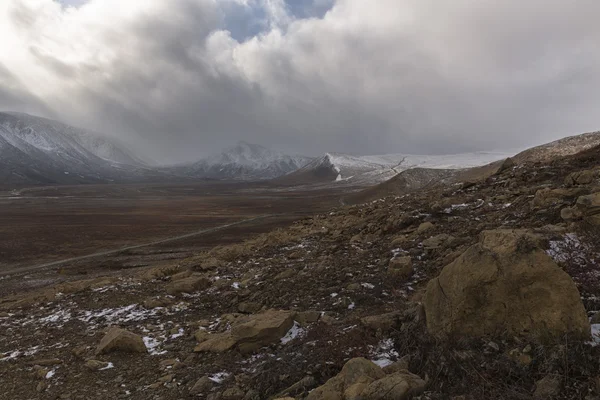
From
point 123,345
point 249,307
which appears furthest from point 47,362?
point 249,307

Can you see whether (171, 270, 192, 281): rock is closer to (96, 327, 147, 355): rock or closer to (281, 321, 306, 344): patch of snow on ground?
(96, 327, 147, 355): rock

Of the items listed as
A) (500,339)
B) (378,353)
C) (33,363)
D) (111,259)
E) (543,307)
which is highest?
(543,307)

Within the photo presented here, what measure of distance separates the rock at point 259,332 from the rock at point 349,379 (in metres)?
3.06

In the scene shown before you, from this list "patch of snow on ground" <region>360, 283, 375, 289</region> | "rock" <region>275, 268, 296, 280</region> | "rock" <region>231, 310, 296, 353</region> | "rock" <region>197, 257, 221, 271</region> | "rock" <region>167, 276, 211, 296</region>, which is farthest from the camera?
"rock" <region>197, 257, 221, 271</region>

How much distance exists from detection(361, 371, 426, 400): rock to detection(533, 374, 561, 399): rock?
1.39 metres

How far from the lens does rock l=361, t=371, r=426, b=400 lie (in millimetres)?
4977

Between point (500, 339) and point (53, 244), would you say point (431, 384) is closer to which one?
point (500, 339)

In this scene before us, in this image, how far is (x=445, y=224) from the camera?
590 inches

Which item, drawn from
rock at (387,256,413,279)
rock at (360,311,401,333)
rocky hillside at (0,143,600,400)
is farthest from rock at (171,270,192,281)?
rock at (360,311,401,333)

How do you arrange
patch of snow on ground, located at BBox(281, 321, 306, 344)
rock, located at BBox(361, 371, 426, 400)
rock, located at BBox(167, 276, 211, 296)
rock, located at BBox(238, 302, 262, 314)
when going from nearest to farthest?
rock, located at BBox(361, 371, 426, 400) → patch of snow on ground, located at BBox(281, 321, 306, 344) → rock, located at BBox(238, 302, 262, 314) → rock, located at BBox(167, 276, 211, 296)

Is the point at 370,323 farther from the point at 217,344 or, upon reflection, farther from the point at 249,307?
the point at 249,307

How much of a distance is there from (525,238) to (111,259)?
42.4 m

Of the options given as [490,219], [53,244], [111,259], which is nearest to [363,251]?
[490,219]

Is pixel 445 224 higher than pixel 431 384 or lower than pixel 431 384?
higher
